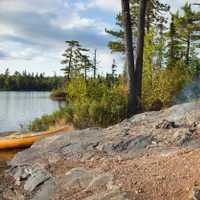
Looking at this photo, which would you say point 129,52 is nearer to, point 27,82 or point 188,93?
point 188,93

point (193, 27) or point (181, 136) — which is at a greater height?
point (193, 27)

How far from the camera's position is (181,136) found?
380 inches

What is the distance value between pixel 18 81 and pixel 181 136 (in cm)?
10073

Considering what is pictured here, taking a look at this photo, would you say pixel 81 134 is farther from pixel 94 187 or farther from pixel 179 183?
pixel 179 183

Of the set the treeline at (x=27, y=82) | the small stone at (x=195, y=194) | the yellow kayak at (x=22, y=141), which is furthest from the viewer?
the treeline at (x=27, y=82)

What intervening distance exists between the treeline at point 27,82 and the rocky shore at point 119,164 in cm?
9388

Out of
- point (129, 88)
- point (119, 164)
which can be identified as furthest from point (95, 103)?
point (119, 164)

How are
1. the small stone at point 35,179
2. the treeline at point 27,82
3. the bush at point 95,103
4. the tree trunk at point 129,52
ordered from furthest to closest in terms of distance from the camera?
1. the treeline at point 27,82
2. the tree trunk at point 129,52
3. the bush at point 95,103
4. the small stone at point 35,179

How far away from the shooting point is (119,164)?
8.55 meters

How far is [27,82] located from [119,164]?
339ft

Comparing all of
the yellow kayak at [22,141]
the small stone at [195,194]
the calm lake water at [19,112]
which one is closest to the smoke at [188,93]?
the yellow kayak at [22,141]

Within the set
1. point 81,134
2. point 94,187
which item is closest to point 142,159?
point 94,187

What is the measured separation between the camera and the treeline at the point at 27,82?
108 meters

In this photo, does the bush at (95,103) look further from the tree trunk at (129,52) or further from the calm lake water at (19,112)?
the calm lake water at (19,112)
